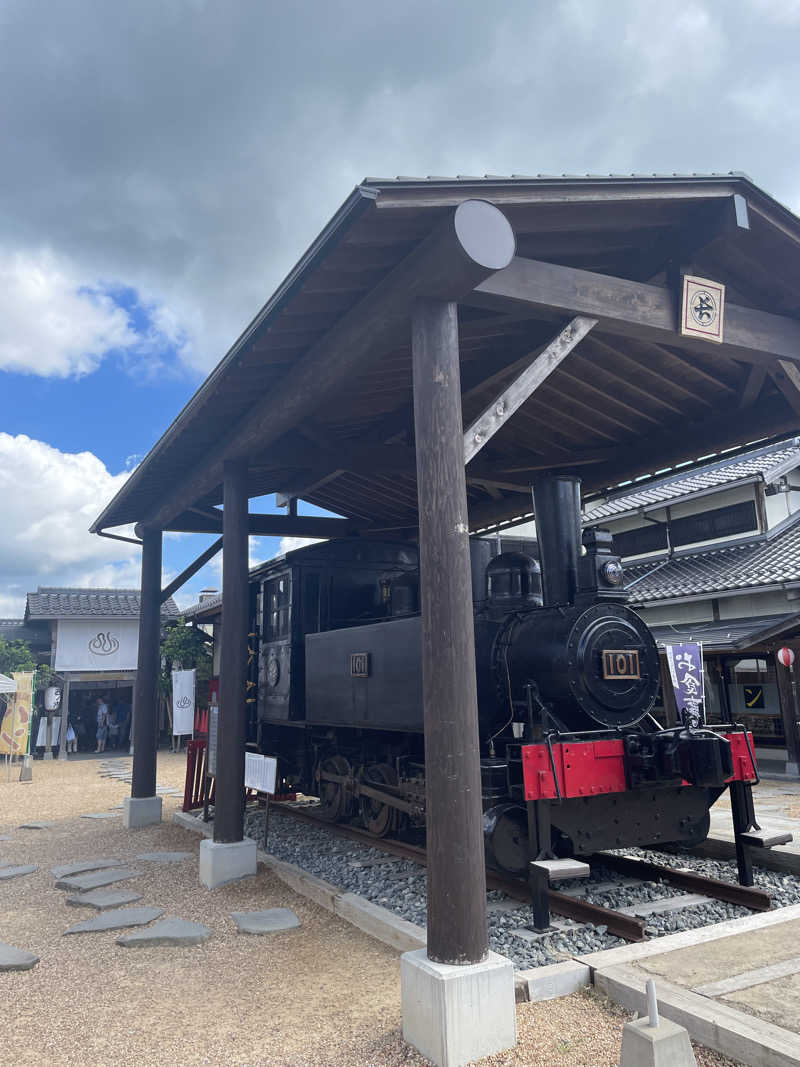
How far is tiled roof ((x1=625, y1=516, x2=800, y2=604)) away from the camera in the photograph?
40.8 ft

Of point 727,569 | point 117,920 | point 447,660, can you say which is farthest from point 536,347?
point 727,569

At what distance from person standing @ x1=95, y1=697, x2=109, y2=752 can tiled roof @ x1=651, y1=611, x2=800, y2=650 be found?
49.2ft

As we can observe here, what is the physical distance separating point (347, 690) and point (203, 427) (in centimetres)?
262

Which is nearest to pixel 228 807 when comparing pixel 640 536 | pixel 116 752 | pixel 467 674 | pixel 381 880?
pixel 381 880

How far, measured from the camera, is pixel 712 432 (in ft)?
19.5

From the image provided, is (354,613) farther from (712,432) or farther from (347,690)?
(712,432)

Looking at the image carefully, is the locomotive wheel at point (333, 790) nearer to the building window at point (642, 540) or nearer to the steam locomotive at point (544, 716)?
the steam locomotive at point (544, 716)

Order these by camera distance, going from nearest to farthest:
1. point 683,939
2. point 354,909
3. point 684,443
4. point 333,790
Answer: point 683,939, point 354,909, point 684,443, point 333,790

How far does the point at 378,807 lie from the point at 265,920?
7.64ft

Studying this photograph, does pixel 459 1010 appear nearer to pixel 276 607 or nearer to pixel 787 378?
pixel 787 378

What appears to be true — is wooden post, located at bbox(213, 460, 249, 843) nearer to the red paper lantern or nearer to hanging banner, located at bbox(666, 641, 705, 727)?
hanging banner, located at bbox(666, 641, 705, 727)

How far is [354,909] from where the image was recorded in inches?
186

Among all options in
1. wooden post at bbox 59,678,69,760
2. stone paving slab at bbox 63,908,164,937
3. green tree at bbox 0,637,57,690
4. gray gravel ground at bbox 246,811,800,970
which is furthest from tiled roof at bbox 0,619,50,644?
stone paving slab at bbox 63,908,164,937

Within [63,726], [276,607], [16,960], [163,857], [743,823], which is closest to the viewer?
[16,960]
